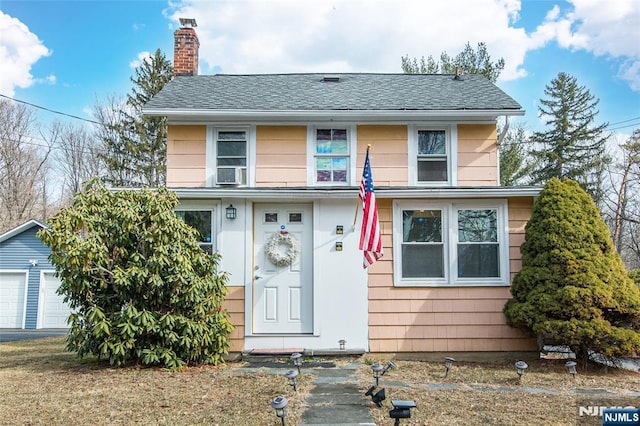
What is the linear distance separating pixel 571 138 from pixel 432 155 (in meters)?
19.6

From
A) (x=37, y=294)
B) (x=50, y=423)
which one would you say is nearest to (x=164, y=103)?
(x=50, y=423)

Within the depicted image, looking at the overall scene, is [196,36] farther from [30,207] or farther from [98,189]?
[30,207]

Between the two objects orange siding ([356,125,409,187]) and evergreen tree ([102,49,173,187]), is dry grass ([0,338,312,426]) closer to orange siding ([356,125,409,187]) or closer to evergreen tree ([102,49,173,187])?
orange siding ([356,125,409,187])

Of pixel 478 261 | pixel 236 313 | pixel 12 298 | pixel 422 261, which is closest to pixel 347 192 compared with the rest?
pixel 422 261

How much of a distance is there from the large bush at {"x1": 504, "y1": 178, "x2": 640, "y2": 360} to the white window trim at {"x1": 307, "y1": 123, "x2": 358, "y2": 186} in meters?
3.18

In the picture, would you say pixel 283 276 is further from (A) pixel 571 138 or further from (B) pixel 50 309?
A: (A) pixel 571 138

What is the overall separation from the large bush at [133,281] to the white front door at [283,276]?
3.06 ft

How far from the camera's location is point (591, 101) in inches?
961

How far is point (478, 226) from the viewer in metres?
7.58

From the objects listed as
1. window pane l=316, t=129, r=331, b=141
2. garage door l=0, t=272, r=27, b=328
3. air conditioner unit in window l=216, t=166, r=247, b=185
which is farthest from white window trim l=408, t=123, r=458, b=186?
garage door l=0, t=272, r=27, b=328

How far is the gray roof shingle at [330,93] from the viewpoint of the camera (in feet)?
26.8

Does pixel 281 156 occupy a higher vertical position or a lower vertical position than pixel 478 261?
higher

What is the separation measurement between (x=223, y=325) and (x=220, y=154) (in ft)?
10.7

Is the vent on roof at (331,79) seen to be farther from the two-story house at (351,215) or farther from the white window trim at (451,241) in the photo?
the white window trim at (451,241)
